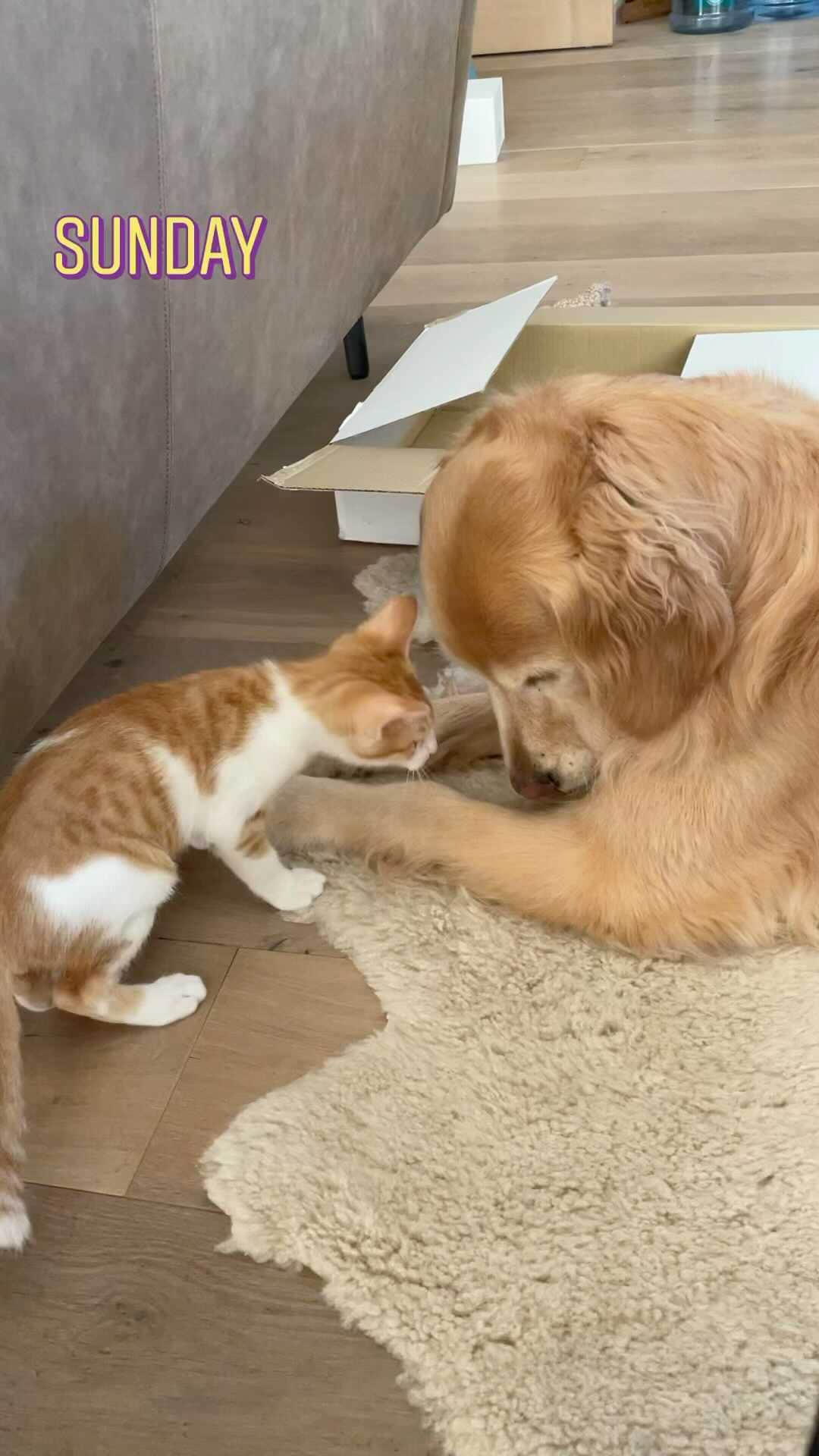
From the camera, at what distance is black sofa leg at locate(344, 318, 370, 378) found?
283 cm

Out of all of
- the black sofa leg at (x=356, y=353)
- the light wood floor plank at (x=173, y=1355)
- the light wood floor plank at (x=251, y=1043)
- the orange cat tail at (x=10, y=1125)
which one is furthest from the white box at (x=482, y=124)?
the light wood floor plank at (x=173, y=1355)

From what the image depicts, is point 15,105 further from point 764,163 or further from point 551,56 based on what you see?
point 551,56

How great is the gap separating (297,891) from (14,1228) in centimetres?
56

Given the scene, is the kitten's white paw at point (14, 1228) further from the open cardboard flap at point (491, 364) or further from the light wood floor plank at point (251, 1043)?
the open cardboard flap at point (491, 364)

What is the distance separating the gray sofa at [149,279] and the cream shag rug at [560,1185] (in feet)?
2.06

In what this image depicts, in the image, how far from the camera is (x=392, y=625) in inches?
59.3

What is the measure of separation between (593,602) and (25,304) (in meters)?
0.72

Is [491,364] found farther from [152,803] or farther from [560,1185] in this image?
[560,1185]

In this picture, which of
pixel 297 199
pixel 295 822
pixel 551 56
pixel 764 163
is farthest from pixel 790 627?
pixel 551 56

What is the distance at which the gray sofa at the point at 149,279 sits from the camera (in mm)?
1246

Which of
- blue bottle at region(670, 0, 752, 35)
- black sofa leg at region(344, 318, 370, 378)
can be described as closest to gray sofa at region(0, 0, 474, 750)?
black sofa leg at region(344, 318, 370, 378)

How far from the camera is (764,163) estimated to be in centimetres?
405

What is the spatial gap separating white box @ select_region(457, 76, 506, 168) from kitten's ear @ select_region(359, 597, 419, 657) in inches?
141

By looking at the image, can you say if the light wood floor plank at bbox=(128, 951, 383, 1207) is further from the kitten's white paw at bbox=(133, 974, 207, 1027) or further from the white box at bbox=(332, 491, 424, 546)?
the white box at bbox=(332, 491, 424, 546)
